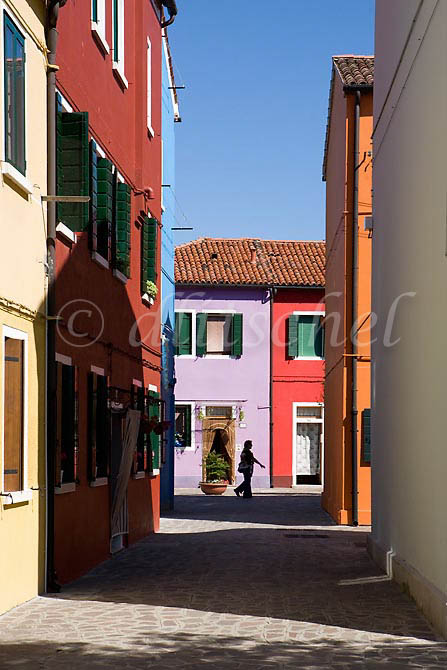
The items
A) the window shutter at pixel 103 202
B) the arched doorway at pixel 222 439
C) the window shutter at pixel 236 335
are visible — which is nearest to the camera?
the window shutter at pixel 103 202

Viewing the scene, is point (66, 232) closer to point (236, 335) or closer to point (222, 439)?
point (236, 335)

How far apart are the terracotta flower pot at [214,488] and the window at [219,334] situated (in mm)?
5837

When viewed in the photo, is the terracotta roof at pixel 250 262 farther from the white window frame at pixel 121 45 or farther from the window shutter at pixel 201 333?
the white window frame at pixel 121 45

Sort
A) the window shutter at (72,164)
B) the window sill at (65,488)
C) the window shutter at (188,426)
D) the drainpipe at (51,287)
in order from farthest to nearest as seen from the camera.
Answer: the window shutter at (188,426) → the window shutter at (72,164) → the window sill at (65,488) → the drainpipe at (51,287)

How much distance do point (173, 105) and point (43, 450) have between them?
18.3 metres

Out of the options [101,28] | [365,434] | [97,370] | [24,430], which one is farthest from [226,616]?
[365,434]

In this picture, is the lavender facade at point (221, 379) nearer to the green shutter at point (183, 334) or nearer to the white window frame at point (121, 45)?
the green shutter at point (183, 334)

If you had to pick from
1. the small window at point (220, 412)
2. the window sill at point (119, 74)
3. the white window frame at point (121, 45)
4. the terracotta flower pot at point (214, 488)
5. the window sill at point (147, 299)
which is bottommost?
the terracotta flower pot at point (214, 488)

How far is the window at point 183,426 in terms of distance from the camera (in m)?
41.1

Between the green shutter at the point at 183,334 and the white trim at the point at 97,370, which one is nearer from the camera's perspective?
the white trim at the point at 97,370

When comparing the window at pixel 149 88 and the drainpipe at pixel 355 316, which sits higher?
the window at pixel 149 88

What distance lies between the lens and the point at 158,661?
28.7ft

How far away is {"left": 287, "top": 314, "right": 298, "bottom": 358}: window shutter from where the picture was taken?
41.3 metres

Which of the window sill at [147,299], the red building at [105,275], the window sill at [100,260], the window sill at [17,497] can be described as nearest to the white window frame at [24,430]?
the window sill at [17,497]
